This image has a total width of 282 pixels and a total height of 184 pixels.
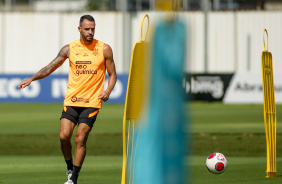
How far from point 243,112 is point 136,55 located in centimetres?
2124

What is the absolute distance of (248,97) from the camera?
31031 mm

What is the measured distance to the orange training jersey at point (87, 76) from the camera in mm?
8125

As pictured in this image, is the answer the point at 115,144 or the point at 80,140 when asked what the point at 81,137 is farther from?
the point at 115,144

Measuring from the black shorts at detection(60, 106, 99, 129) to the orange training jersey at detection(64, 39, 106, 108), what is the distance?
6 centimetres

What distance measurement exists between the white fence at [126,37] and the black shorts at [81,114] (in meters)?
33.6

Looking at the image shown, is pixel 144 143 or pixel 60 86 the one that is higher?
A: pixel 60 86

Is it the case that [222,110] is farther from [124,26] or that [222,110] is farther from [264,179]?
[264,179]

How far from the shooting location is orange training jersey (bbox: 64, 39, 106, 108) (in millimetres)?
8125

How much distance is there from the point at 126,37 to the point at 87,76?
35.0m

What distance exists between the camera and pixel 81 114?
320 inches

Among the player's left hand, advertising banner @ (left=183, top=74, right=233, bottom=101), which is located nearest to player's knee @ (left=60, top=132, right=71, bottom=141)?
the player's left hand

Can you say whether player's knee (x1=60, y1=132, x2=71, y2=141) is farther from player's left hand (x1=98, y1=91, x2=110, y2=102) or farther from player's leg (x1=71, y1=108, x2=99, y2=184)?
player's left hand (x1=98, y1=91, x2=110, y2=102)

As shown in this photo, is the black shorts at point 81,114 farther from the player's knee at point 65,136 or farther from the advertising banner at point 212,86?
the advertising banner at point 212,86

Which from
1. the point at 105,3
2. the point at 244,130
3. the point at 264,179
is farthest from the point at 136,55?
the point at 105,3
